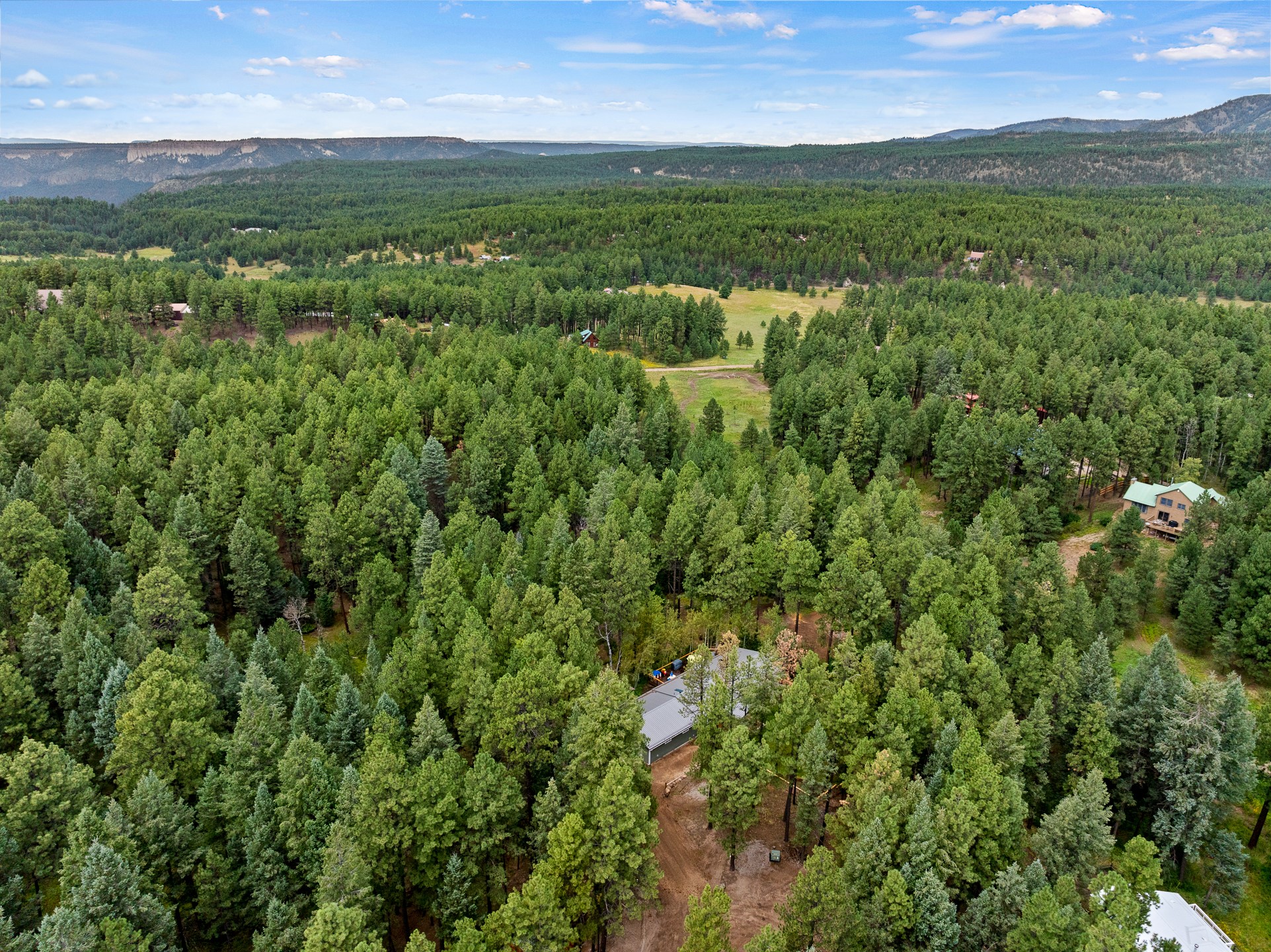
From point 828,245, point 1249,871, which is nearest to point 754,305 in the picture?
point 828,245

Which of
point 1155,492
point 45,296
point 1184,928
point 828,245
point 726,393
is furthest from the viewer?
point 828,245

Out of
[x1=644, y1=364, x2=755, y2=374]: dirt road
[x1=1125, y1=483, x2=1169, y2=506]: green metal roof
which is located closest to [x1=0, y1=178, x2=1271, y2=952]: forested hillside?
[x1=1125, y1=483, x2=1169, y2=506]: green metal roof

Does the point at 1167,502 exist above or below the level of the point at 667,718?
above

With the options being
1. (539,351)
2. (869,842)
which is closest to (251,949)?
(869,842)

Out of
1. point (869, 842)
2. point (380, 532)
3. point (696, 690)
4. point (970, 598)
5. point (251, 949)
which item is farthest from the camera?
point (380, 532)

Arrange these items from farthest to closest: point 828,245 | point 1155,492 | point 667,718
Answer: point 828,245 < point 1155,492 < point 667,718

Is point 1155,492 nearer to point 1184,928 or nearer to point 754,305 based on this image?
point 1184,928

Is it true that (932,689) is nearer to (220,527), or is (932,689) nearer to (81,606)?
(81,606)

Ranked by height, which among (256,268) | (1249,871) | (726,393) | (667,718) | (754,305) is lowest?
(1249,871)
